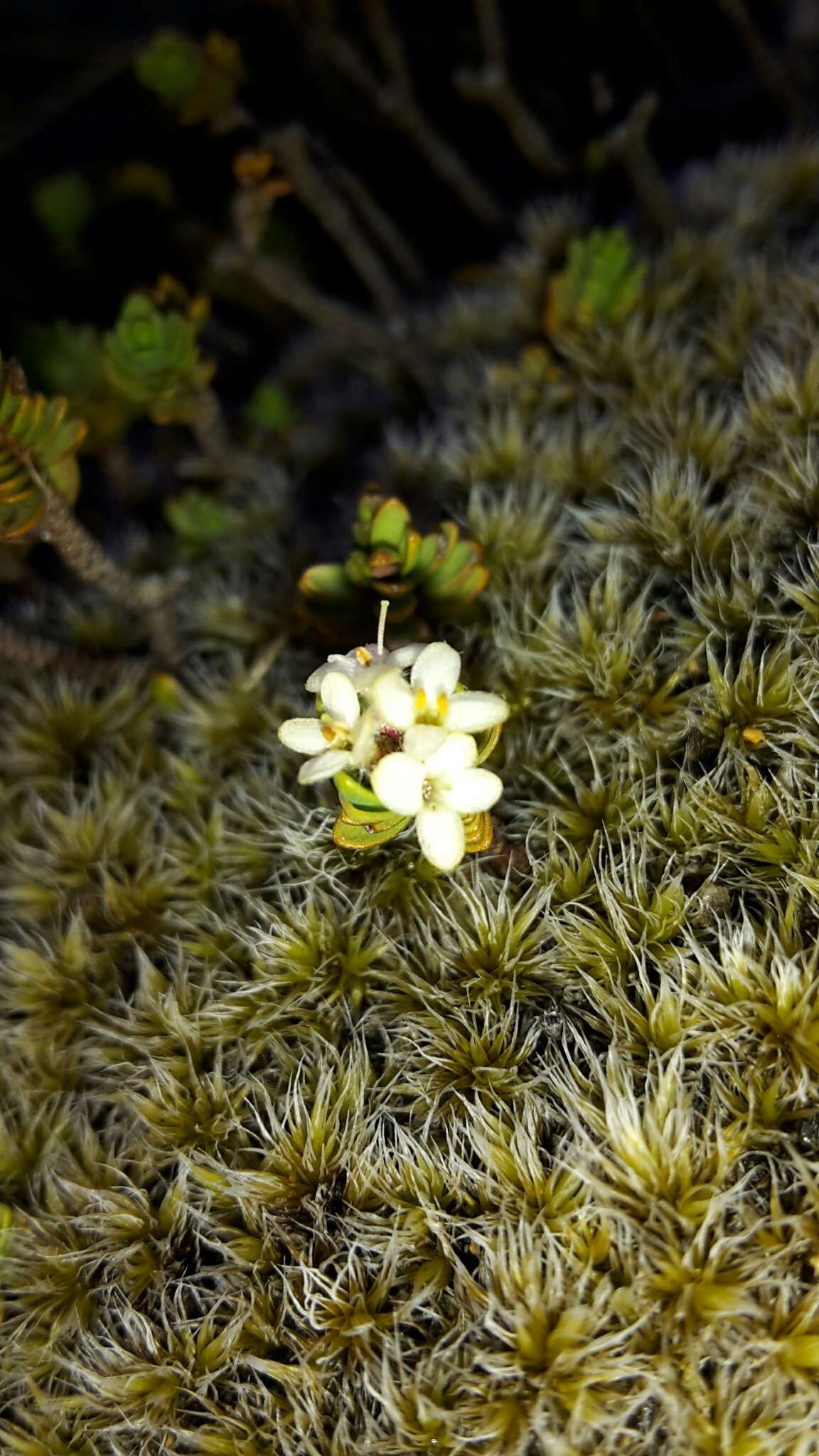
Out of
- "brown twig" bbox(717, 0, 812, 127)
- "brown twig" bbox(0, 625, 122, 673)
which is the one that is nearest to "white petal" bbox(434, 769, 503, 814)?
"brown twig" bbox(0, 625, 122, 673)

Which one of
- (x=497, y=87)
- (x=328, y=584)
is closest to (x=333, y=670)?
(x=328, y=584)

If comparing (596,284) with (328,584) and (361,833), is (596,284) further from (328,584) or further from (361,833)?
(361,833)

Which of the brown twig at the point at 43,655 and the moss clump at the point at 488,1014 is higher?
the brown twig at the point at 43,655

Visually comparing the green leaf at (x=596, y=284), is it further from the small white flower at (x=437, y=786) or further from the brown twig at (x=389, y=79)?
the small white flower at (x=437, y=786)

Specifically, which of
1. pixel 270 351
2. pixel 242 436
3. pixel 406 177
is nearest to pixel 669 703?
pixel 242 436

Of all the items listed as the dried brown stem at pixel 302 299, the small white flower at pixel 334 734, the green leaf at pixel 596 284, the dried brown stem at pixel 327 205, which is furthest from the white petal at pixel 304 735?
the dried brown stem at pixel 327 205
